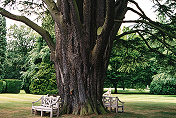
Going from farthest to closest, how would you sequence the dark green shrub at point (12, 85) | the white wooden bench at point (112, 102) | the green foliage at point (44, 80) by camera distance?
the green foliage at point (44, 80)
the dark green shrub at point (12, 85)
the white wooden bench at point (112, 102)

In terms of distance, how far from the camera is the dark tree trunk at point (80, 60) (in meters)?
8.69

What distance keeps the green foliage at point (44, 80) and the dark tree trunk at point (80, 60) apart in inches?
780

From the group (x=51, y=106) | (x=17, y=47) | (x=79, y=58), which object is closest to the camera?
(x=51, y=106)

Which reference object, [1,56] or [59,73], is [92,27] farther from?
[1,56]

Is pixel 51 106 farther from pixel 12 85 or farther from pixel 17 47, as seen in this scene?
pixel 17 47

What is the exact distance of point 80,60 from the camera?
28.8 feet

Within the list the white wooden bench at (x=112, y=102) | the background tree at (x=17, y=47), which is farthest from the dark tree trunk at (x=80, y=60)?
the background tree at (x=17, y=47)

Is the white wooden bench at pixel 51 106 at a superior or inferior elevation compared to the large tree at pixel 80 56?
inferior

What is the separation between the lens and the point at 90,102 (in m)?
8.78

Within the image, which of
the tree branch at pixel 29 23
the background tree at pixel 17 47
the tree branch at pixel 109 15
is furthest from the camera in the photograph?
the background tree at pixel 17 47

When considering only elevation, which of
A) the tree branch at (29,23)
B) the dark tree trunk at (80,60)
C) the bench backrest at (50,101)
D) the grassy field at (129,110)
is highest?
the tree branch at (29,23)

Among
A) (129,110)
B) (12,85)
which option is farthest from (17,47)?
(129,110)

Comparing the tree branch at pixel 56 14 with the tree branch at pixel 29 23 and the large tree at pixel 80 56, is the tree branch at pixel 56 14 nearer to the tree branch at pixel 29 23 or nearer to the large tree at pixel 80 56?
the large tree at pixel 80 56

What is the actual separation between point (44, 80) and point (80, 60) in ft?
68.9
